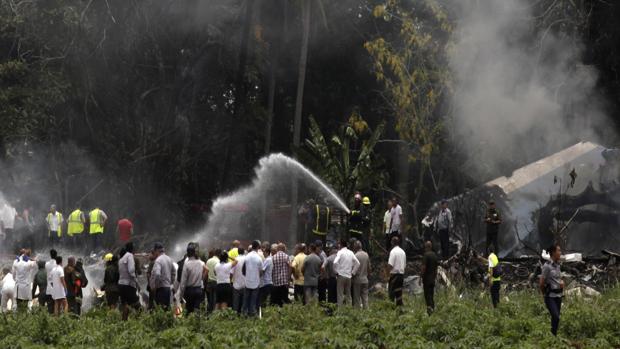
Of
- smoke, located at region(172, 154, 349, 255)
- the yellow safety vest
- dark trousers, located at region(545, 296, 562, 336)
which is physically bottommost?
dark trousers, located at region(545, 296, 562, 336)

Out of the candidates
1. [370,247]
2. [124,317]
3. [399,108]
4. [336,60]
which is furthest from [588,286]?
[336,60]

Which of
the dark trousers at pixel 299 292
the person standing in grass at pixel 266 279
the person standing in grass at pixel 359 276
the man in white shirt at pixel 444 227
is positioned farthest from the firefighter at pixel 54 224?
the person standing in grass at pixel 359 276

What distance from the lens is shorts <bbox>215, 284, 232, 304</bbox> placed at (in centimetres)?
1953

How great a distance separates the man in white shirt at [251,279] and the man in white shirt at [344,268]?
1571 mm

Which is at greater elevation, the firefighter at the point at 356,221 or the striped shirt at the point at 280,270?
the firefighter at the point at 356,221

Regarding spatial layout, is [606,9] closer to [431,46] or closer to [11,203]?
[431,46]

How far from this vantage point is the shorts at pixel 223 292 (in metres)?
19.5

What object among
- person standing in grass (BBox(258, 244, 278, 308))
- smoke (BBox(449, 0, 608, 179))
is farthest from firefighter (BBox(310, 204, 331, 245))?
smoke (BBox(449, 0, 608, 179))

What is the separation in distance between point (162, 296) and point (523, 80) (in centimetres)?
1740

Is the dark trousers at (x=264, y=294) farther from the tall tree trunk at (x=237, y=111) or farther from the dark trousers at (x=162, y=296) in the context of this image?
the tall tree trunk at (x=237, y=111)

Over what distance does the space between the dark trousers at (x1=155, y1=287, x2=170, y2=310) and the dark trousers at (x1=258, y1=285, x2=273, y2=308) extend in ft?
6.58

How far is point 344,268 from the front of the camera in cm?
1981

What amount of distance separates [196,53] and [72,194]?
6.58 m

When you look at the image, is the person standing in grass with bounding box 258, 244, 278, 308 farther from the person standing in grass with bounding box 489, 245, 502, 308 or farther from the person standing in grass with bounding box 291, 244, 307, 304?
the person standing in grass with bounding box 489, 245, 502, 308
